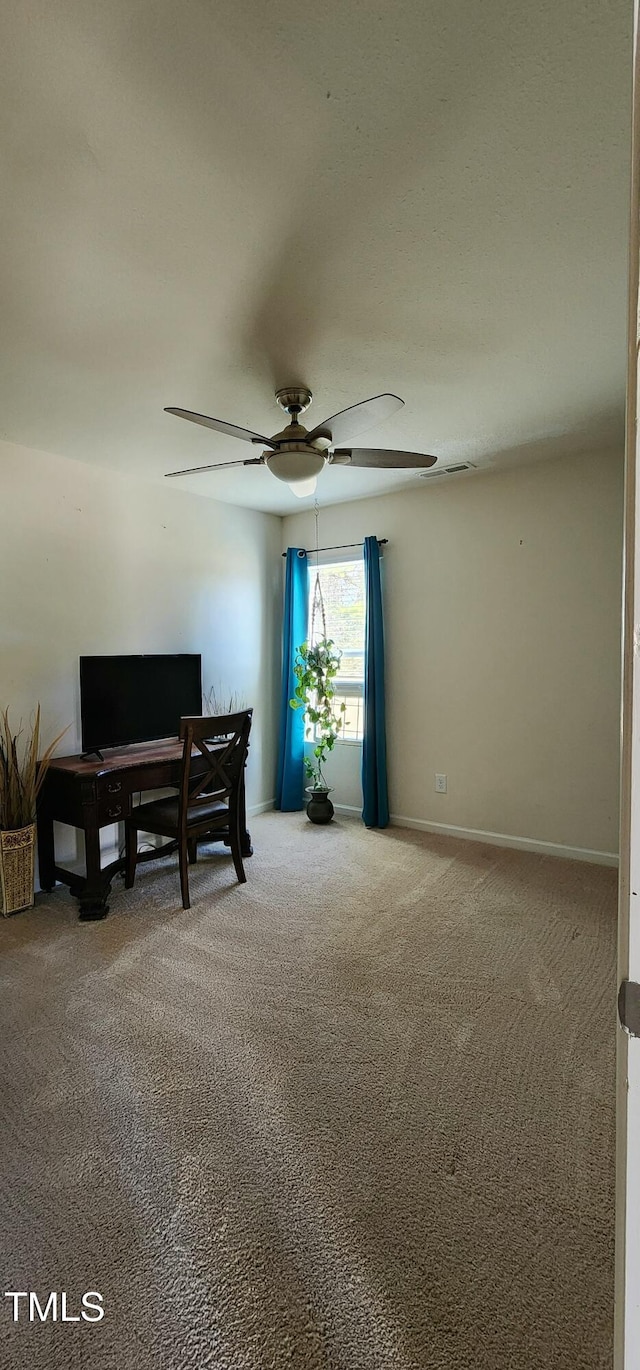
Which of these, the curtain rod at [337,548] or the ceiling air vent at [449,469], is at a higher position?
the ceiling air vent at [449,469]

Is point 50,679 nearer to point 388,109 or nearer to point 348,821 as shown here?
point 348,821

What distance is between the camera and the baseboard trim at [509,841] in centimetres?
347

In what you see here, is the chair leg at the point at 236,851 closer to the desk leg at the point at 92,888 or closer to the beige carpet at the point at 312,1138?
the beige carpet at the point at 312,1138

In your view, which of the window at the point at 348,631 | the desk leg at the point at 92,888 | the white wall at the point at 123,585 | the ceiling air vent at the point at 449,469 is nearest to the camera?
the desk leg at the point at 92,888

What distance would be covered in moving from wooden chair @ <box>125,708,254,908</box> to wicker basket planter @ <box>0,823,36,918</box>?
495mm

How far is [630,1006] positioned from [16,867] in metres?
3.07

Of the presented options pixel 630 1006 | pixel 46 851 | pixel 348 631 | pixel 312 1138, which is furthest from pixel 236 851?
pixel 630 1006

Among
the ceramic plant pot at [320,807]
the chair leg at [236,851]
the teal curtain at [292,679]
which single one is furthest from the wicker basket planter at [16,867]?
the teal curtain at [292,679]

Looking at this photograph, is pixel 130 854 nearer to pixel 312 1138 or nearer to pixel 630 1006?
pixel 312 1138

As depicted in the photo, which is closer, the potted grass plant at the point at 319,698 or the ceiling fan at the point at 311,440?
the ceiling fan at the point at 311,440

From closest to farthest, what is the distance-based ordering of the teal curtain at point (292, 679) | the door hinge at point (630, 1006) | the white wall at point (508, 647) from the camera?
the door hinge at point (630, 1006), the white wall at point (508, 647), the teal curtain at point (292, 679)

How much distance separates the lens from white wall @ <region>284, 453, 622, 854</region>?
3.42m

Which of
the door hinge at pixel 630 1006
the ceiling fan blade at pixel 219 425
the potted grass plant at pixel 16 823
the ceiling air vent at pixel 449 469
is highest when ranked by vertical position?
the ceiling air vent at pixel 449 469

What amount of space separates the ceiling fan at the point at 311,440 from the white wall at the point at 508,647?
58.1 inches
